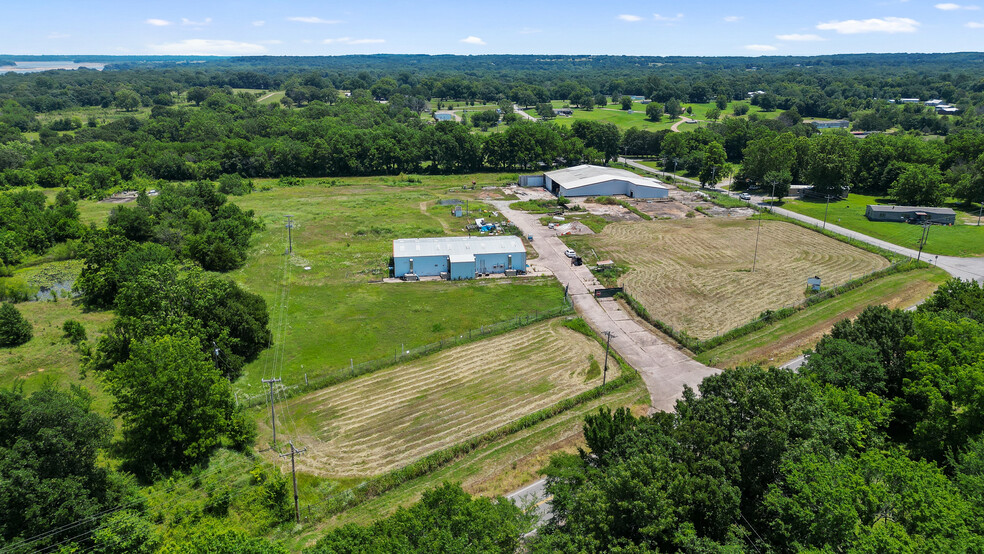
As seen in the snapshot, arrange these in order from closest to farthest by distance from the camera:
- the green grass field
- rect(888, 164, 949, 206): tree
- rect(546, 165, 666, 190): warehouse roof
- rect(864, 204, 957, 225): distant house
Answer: the green grass field < rect(864, 204, 957, 225): distant house < rect(888, 164, 949, 206): tree < rect(546, 165, 666, 190): warehouse roof

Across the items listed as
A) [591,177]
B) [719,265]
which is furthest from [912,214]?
[591,177]

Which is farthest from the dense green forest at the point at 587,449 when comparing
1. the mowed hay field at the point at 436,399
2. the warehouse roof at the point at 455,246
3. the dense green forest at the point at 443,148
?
the dense green forest at the point at 443,148

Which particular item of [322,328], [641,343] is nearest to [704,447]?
[641,343]

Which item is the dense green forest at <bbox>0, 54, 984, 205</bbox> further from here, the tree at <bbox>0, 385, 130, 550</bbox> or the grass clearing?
the tree at <bbox>0, 385, 130, 550</bbox>

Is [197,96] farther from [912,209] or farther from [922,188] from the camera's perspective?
[922,188]

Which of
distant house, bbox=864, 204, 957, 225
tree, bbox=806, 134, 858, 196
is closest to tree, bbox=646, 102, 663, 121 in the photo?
tree, bbox=806, 134, 858, 196

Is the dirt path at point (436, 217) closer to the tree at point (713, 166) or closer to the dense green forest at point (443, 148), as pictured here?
the dense green forest at point (443, 148)

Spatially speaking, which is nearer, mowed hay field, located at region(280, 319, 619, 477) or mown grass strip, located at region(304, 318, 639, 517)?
mown grass strip, located at region(304, 318, 639, 517)
